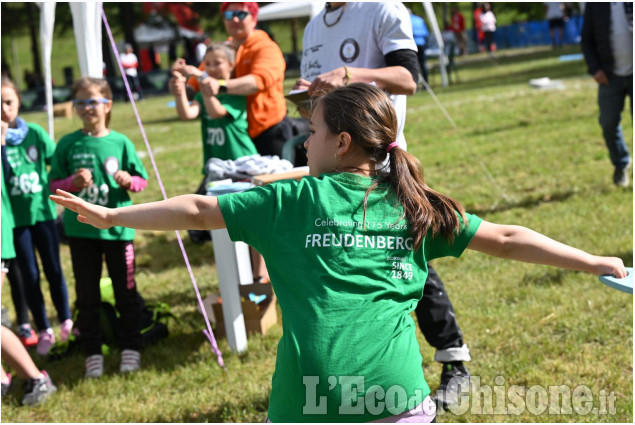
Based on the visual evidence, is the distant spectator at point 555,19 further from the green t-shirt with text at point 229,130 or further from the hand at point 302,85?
the hand at point 302,85

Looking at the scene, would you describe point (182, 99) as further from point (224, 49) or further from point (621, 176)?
point (621, 176)

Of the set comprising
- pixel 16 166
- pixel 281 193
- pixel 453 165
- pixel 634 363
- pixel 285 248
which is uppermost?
pixel 281 193

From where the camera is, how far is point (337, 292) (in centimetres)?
193

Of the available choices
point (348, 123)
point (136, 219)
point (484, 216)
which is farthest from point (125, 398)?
point (484, 216)

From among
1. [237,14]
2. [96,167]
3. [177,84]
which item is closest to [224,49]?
[237,14]

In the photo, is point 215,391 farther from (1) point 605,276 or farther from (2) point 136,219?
(1) point 605,276

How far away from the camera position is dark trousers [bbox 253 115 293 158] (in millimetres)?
5074

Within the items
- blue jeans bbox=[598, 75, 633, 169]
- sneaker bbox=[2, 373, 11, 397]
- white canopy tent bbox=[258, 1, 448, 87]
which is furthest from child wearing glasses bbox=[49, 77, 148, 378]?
white canopy tent bbox=[258, 1, 448, 87]

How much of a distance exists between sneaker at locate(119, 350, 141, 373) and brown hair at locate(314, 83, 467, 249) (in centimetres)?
261

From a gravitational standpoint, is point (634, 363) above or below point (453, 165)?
above

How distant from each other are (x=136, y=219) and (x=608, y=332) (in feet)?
9.30

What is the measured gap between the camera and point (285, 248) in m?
1.97

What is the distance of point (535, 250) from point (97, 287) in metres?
2.94

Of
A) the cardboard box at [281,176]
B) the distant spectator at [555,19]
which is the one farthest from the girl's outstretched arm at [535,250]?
the distant spectator at [555,19]
